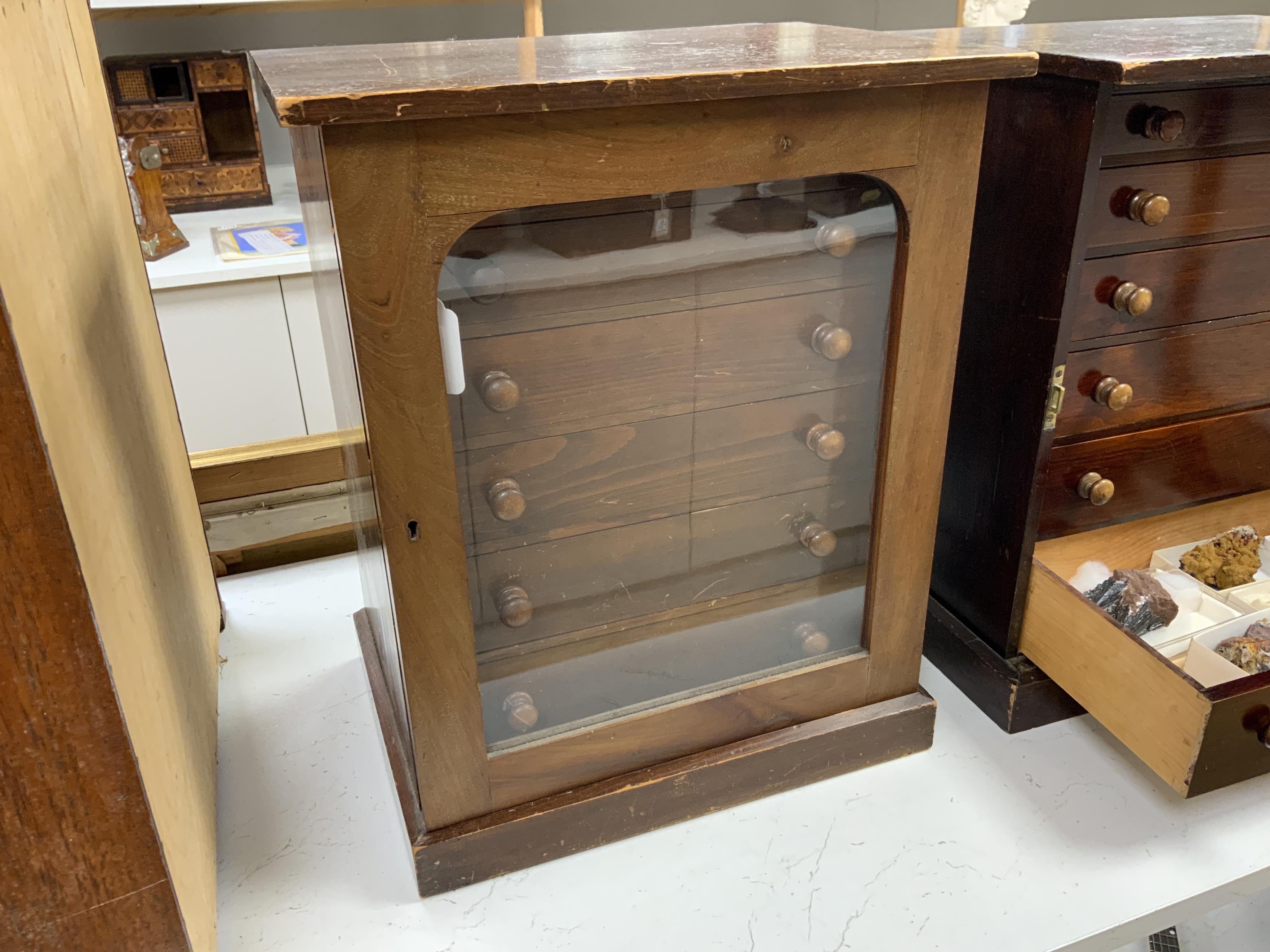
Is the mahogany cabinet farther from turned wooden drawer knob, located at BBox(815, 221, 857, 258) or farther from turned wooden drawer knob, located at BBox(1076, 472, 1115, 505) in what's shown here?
turned wooden drawer knob, located at BBox(815, 221, 857, 258)

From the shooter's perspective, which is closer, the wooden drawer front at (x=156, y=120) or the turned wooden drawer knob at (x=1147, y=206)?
the turned wooden drawer knob at (x=1147, y=206)

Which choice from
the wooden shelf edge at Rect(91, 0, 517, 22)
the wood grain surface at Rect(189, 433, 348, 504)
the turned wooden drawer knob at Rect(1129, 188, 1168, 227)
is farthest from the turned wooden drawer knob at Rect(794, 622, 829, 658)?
the wooden shelf edge at Rect(91, 0, 517, 22)

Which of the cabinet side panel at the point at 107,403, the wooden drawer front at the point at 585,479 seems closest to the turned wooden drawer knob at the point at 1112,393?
the wooden drawer front at the point at 585,479

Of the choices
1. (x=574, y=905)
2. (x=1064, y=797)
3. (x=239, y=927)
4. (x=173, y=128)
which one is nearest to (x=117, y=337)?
(x=239, y=927)

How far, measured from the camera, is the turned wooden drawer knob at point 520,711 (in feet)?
2.67

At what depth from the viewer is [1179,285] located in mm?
898

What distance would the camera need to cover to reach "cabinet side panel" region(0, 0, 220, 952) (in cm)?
Result: 56

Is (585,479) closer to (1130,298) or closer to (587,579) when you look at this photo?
(587,579)

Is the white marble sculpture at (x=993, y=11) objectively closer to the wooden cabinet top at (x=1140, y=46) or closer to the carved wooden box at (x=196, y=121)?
the wooden cabinet top at (x=1140, y=46)

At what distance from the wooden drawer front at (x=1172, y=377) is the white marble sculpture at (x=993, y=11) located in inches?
43.4

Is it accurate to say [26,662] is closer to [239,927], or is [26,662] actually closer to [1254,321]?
[239,927]

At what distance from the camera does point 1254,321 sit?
3.15 ft

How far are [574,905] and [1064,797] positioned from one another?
447 millimetres

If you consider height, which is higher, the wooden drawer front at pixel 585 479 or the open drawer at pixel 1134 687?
the wooden drawer front at pixel 585 479
